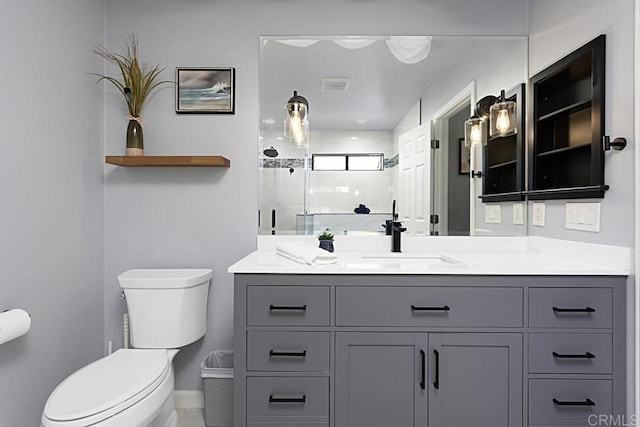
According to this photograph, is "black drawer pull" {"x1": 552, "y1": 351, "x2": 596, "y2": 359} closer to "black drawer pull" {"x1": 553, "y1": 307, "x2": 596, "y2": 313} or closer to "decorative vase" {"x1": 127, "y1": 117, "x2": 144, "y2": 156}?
"black drawer pull" {"x1": 553, "y1": 307, "x2": 596, "y2": 313}

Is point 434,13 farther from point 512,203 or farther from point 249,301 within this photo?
point 249,301

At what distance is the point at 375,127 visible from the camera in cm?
224

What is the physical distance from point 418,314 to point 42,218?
67.1 inches

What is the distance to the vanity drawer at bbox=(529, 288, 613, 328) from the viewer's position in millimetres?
1570

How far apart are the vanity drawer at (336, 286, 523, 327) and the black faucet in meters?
0.66

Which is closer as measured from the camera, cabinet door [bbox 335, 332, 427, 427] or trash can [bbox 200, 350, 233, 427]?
cabinet door [bbox 335, 332, 427, 427]

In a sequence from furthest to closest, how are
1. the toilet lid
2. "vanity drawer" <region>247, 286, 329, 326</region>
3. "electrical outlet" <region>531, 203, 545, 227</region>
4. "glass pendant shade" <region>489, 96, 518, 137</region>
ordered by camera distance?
"glass pendant shade" <region>489, 96, 518, 137</region>
"electrical outlet" <region>531, 203, 545, 227</region>
"vanity drawer" <region>247, 286, 329, 326</region>
the toilet lid

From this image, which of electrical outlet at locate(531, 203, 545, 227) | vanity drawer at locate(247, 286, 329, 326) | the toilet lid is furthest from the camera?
electrical outlet at locate(531, 203, 545, 227)

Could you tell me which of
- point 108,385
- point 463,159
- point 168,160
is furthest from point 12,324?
point 463,159

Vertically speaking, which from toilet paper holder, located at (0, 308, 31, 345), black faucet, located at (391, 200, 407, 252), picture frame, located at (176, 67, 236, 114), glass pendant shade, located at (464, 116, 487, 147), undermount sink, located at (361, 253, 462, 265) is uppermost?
picture frame, located at (176, 67, 236, 114)

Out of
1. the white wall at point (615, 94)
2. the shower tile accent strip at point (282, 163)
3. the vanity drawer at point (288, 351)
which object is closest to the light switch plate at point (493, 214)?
the white wall at point (615, 94)

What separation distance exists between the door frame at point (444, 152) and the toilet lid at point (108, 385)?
64.0 inches

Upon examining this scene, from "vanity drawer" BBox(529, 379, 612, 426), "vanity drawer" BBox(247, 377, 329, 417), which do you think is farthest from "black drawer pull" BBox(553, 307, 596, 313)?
"vanity drawer" BBox(247, 377, 329, 417)

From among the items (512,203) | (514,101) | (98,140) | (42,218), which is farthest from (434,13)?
(42,218)
